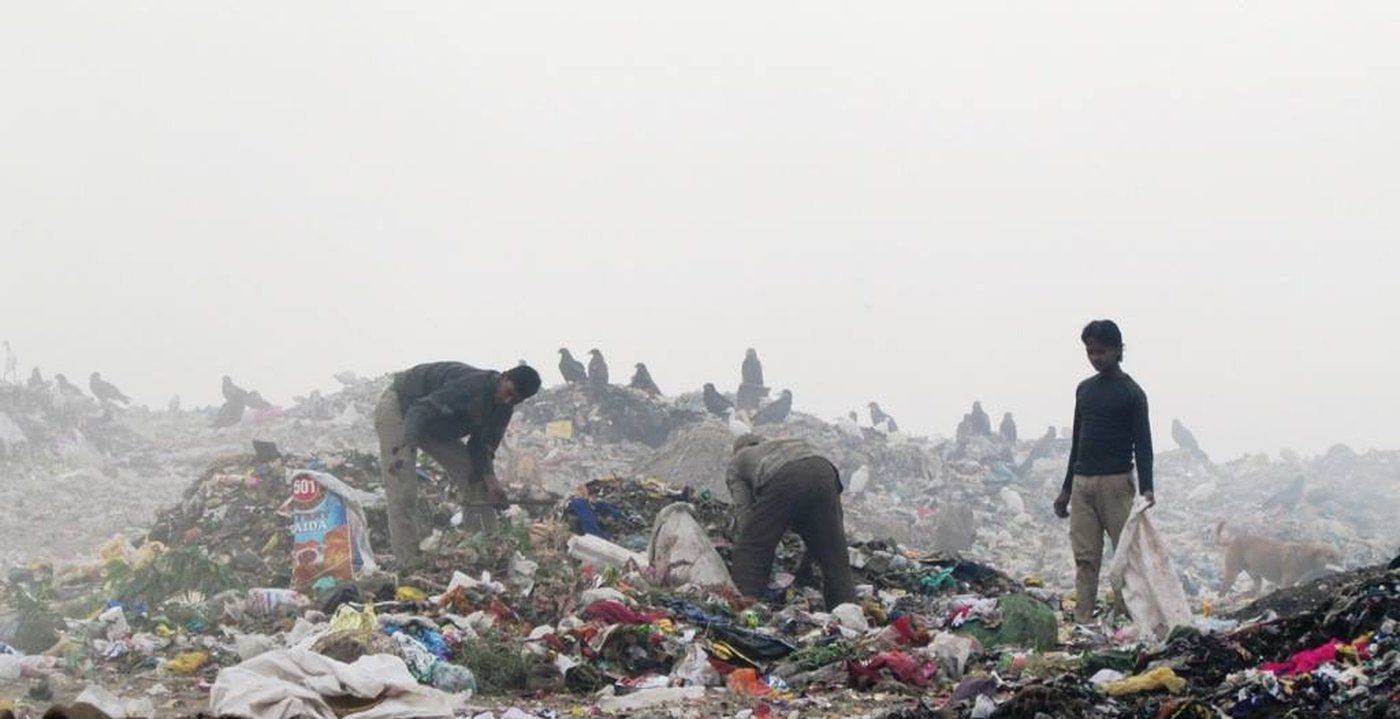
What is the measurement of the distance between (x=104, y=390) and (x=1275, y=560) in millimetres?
17927

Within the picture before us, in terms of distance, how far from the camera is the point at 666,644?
221 inches

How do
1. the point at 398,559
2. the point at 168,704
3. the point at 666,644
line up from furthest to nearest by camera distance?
the point at 398,559 → the point at 666,644 → the point at 168,704

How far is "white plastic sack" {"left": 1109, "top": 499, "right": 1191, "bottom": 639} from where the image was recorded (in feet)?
20.3

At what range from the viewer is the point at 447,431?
8117 mm

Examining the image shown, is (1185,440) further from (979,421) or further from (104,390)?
(104,390)

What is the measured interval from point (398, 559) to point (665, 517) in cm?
165

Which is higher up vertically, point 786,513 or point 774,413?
point 774,413

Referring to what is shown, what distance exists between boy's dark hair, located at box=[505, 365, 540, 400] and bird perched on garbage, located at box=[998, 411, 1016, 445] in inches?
639

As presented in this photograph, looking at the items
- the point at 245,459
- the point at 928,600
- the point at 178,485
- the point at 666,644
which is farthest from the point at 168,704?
the point at 178,485

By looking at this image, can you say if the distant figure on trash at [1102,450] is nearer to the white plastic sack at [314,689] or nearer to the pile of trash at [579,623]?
the pile of trash at [579,623]

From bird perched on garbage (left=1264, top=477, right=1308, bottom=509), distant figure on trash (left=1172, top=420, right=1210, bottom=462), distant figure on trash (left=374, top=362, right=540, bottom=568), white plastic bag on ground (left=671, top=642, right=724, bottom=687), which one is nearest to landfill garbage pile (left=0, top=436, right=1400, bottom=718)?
white plastic bag on ground (left=671, top=642, right=724, bottom=687)

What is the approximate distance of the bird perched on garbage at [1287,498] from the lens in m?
19.2

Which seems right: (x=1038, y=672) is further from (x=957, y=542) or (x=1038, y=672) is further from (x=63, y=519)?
(x=63, y=519)

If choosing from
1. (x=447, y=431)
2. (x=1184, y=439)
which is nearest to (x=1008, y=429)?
(x=1184, y=439)
